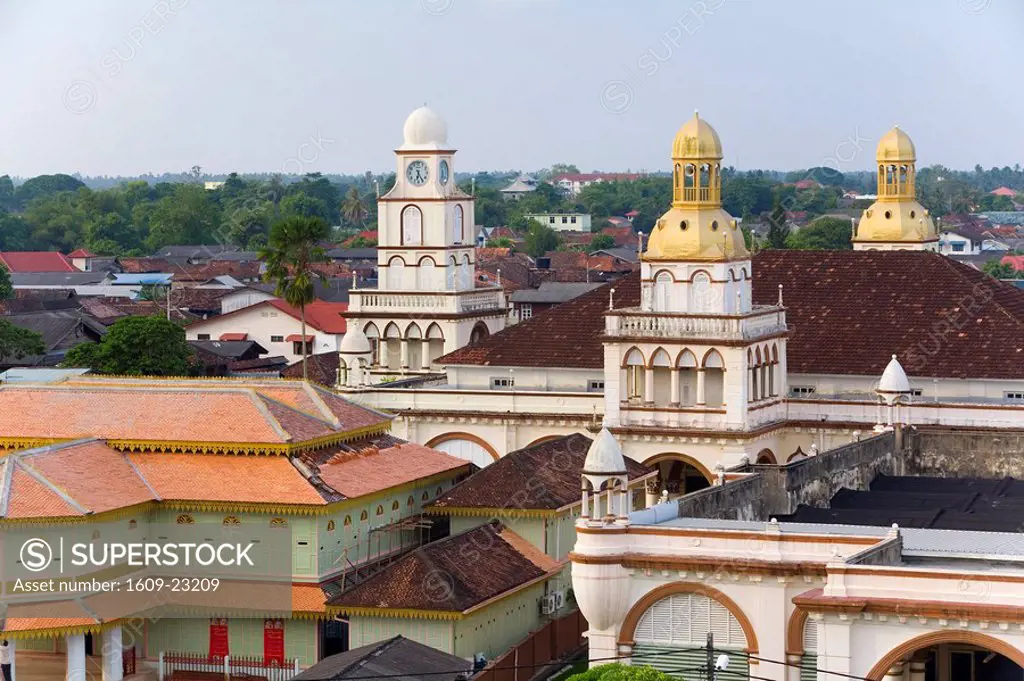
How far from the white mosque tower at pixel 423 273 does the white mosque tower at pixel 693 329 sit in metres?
13.2

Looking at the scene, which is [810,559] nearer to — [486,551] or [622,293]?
[486,551]

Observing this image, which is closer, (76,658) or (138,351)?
(76,658)

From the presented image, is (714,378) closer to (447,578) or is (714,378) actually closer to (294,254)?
(447,578)

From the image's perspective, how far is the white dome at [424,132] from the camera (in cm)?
7294

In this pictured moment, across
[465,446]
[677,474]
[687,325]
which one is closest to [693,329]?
[687,325]

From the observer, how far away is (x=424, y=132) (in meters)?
73.0

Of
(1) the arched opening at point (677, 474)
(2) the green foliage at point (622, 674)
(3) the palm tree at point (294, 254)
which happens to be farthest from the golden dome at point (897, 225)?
(2) the green foliage at point (622, 674)

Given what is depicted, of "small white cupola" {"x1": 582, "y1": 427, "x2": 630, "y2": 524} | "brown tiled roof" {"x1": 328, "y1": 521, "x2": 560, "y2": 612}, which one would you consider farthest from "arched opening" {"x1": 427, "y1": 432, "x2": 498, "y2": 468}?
"small white cupola" {"x1": 582, "y1": 427, "x2": 630, "y2": 524}

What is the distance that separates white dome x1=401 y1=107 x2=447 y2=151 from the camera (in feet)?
239

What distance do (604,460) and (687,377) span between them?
19.1m

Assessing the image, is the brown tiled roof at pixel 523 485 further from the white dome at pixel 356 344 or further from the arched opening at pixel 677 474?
the white dome at pixel 356 344

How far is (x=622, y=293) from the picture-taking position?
6494cm

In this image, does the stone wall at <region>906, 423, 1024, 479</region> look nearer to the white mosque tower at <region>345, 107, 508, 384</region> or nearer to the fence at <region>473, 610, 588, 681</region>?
the fence at <region>473, 610, 588, 681</region>

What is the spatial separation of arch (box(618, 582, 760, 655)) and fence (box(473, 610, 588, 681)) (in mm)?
3916
